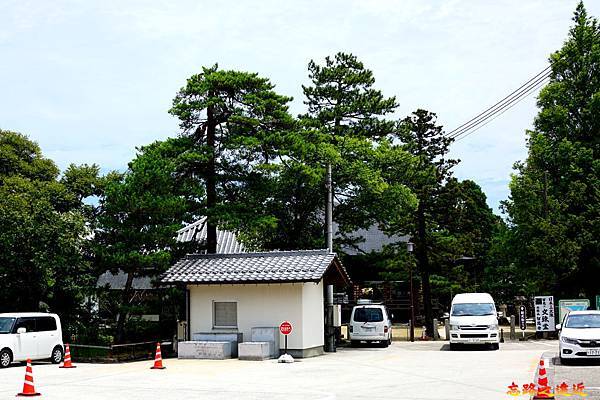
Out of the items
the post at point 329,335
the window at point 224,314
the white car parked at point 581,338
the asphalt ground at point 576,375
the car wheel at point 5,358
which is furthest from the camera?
the post at point 329,335

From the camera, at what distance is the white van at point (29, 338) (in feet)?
73.1

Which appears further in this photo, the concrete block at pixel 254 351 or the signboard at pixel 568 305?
the signboard at pixel 568 305

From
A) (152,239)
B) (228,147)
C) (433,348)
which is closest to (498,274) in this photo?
(433,348)

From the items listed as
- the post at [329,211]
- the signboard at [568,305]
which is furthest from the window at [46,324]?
the signboard at [568,305]

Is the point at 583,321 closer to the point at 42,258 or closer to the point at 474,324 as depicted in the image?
the point at 474,324

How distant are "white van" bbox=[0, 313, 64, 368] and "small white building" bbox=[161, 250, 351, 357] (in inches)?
171

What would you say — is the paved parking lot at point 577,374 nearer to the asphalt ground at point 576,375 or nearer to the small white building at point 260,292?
the asphalt ground at point 576,375

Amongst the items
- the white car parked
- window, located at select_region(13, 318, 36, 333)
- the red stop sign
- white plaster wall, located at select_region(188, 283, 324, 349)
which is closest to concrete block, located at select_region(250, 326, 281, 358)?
white plaster wall, located at select_region(188, 283, 324, 349)

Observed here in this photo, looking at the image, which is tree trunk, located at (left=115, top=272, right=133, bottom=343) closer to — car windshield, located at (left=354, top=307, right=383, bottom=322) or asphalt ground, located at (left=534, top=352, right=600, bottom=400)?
car windshield, located at (left=354, top=307, right=383, bottom=322)

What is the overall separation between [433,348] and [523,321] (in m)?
7.61

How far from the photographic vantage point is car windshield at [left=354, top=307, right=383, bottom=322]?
3128 cm

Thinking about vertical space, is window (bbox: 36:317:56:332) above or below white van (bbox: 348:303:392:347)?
above

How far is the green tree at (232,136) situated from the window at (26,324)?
819cm

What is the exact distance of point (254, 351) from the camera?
945 inches
